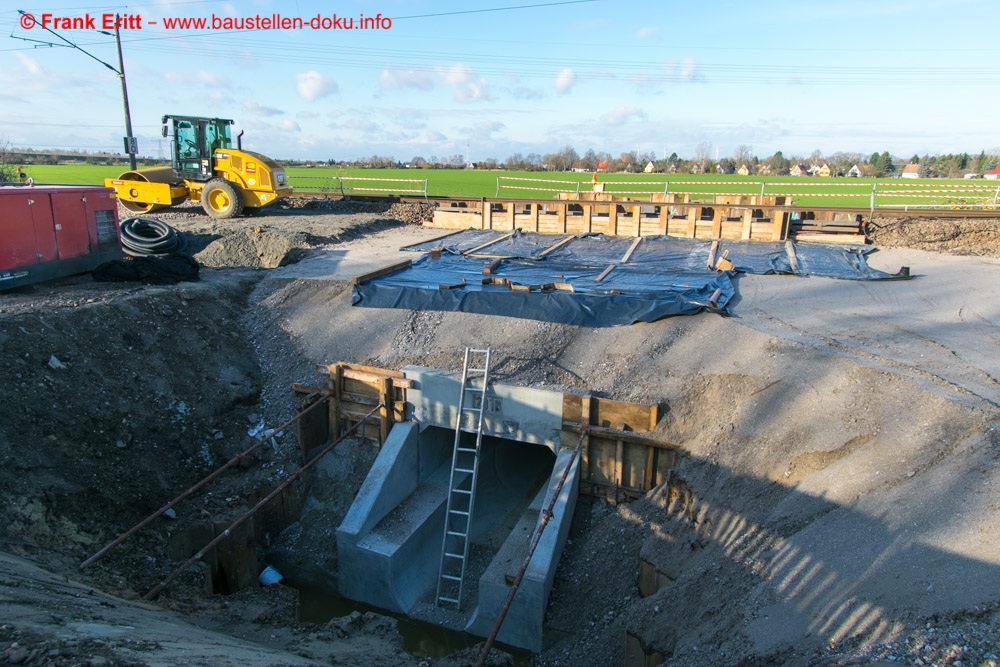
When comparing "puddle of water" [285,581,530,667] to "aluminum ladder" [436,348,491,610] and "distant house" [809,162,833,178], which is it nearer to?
"aluminum ladder" [436,348,491,610]

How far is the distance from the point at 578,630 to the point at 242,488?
5599 millimetres

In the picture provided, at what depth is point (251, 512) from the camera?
8758 mm

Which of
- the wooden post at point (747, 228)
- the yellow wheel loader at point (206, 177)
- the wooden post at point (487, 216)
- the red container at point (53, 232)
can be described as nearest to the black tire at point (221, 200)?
the yellow wheel loader at point (206, 177)

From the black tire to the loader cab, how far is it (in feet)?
1.47

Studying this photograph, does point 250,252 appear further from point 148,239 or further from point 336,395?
point 336,395

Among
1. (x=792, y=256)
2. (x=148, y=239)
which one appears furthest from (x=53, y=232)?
(x=792, y=256)

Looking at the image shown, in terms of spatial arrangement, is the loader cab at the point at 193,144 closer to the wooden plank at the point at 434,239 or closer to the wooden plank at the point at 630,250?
the wooden plank at the point at 434,239

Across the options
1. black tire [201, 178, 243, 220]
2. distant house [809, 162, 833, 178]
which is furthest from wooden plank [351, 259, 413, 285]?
distant house [809, 162, 833, 178]

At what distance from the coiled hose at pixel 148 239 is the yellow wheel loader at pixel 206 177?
15.2 ft

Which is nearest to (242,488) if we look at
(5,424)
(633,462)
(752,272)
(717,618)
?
(5,424)

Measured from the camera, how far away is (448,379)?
33.7ft

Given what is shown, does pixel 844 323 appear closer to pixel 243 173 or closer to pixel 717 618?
pixel 717 618

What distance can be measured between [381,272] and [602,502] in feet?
22.7

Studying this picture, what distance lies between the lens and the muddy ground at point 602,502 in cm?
518
